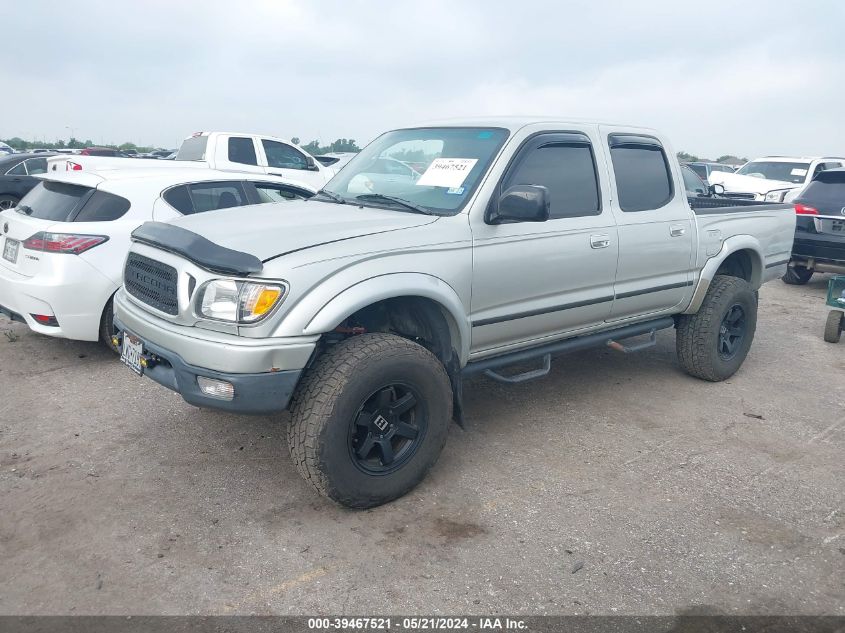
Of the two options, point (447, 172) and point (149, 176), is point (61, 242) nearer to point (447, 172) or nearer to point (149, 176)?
point (149, 176)

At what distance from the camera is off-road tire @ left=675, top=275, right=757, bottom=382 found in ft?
17.0

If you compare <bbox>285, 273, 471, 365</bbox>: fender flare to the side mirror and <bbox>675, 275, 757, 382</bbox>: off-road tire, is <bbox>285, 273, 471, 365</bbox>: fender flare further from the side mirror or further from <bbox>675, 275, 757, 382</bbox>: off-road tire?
<bbox>675, 275, 757, 382</bbox>: off-road tire

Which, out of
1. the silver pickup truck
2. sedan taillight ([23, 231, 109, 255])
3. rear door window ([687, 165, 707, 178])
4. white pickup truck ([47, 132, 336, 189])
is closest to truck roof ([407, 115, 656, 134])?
the silver pickup truck

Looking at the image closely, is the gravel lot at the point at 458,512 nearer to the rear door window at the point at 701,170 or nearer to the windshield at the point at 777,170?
the windshield at the point at 777,170

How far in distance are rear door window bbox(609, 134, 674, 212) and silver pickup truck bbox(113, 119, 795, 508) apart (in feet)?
0.05

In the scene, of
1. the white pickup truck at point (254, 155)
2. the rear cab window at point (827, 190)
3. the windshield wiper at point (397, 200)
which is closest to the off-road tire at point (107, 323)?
the windshield wiper at point (397, 200)

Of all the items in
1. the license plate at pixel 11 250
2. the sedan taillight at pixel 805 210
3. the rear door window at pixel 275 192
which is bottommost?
the sedan taillight at pixel 805 210

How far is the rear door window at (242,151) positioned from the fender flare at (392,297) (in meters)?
7.89

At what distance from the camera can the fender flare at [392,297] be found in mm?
3064

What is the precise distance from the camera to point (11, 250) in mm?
5262

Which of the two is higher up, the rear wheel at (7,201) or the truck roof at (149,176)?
the truck roof at (149,176)

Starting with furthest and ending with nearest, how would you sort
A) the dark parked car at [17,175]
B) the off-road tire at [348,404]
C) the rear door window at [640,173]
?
the dark parked car at [17,175] < the rear door window at [640,173] < the off-road tire at [348,404]

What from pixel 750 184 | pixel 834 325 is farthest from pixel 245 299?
pixel 750 184

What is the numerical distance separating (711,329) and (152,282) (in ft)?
12.9
